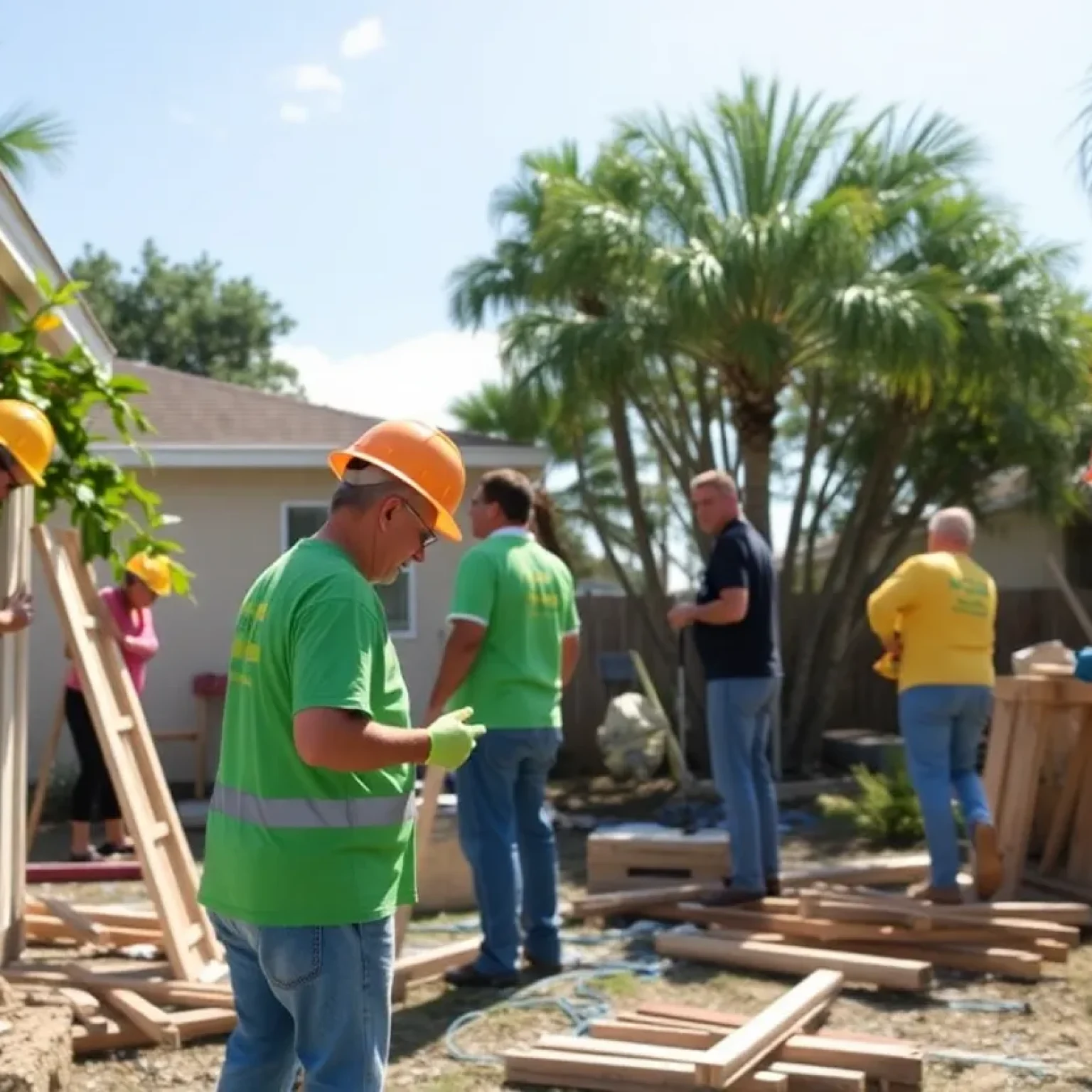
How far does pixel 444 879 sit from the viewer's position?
24.5 feet

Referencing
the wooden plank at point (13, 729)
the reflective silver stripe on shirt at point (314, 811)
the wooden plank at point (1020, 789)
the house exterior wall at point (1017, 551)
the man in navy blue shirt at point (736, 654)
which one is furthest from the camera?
the house exterior wall at point (1017, 551)

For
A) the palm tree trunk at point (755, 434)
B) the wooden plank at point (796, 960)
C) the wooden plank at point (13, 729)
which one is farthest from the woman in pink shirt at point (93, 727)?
the palm tree trunk at point (755, 434)

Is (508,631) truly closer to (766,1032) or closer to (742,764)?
(742,764)

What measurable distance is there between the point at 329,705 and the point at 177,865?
388 centimetres

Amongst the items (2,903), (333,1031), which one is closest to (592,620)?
(2,903)

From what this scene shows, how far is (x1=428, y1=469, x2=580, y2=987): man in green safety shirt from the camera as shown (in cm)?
578

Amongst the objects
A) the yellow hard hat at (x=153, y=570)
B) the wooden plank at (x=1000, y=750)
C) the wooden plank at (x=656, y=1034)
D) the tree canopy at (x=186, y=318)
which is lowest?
the wooden plank at (x=656, y=1034)

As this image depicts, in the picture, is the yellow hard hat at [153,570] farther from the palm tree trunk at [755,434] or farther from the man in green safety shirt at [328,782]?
the palm tree trunk at [755,434]

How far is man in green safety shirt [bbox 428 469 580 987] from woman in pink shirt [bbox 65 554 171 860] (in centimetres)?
243

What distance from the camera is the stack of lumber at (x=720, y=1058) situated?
175 inches

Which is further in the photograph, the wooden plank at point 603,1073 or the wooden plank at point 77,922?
the wooden plank at point 77,922

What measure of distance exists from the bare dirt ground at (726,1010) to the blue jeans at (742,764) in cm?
66

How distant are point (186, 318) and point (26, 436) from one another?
3440 cm

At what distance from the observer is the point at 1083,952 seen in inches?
252
